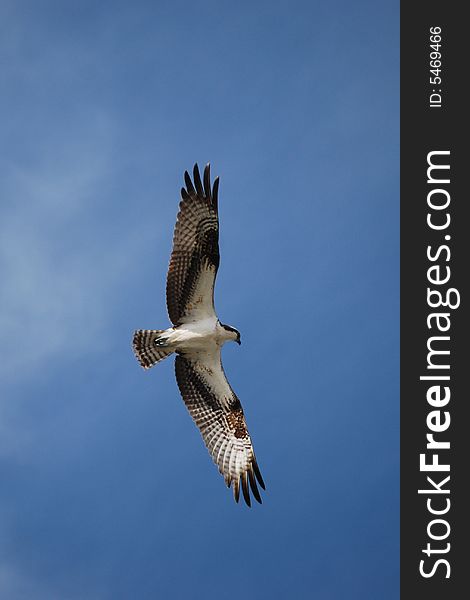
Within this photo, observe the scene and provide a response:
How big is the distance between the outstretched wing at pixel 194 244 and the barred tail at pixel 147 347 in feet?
1.28

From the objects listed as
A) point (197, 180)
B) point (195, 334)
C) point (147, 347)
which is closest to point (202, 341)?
point (195, 334)

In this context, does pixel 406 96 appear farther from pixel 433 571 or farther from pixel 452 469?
pixel 433 571

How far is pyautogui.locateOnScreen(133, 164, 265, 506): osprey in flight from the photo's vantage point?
9.16 meters

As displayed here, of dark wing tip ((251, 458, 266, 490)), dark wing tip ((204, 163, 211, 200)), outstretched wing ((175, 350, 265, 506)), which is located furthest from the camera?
outstretched wing ((175, 350, 265, 506))

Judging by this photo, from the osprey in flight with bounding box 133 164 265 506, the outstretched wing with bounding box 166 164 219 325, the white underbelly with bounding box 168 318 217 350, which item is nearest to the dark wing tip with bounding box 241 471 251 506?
the osprey in flight with bounding box 133 164 265 506

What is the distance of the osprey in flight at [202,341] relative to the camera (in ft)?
30.1

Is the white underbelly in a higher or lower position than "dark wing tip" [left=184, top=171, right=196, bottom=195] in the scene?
lower

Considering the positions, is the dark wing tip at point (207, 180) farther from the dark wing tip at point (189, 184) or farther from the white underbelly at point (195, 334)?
the white underbelly at point (195, 334)

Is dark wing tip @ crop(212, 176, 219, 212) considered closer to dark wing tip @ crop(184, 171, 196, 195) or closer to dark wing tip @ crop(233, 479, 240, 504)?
dark wing tip @ crop(184, 171, 196, 195)

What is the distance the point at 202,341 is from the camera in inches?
375

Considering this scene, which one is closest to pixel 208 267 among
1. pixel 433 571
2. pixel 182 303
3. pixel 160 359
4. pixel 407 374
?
pixel 182 303

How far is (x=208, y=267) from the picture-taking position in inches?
366

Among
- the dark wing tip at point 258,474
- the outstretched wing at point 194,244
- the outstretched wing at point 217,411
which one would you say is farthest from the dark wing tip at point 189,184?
the dark wing tip at point 258,474

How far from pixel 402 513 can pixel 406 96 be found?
4437 millimetres
